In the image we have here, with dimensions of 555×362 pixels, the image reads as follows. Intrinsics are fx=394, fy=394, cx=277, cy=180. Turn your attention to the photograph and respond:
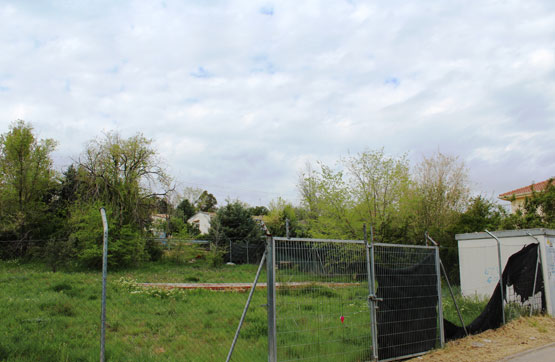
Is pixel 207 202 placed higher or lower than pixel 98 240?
higher

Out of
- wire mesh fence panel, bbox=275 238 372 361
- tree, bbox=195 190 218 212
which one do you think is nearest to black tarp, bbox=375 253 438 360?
wire mesh fence panel, bbox=275 238 372 361

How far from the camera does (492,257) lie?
37.0ft

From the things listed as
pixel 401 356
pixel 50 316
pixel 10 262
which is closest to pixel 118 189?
pixel 10 262

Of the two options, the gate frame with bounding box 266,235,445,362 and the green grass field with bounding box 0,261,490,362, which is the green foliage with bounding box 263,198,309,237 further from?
the gate frame with bounding box 266,235,445,362

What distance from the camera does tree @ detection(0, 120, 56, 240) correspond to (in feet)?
79.4

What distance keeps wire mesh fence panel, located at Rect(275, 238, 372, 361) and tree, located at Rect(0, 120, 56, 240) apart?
23628 millimetres

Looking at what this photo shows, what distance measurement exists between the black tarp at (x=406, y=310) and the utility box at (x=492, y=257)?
4.88m

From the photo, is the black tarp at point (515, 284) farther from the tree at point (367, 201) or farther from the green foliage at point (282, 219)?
the green foliage at point (282, 219)

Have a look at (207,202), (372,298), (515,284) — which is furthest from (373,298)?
(207,202)

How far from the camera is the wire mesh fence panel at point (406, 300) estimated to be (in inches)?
249

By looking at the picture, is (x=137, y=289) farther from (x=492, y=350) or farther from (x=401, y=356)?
(x=492, y=350)

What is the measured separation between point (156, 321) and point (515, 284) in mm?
8657

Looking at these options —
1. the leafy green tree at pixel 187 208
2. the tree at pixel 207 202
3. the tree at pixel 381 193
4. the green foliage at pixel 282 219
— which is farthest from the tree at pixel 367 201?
the tree at pixel 207 202

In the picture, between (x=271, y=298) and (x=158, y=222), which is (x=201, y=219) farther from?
(x=271, y=298)
